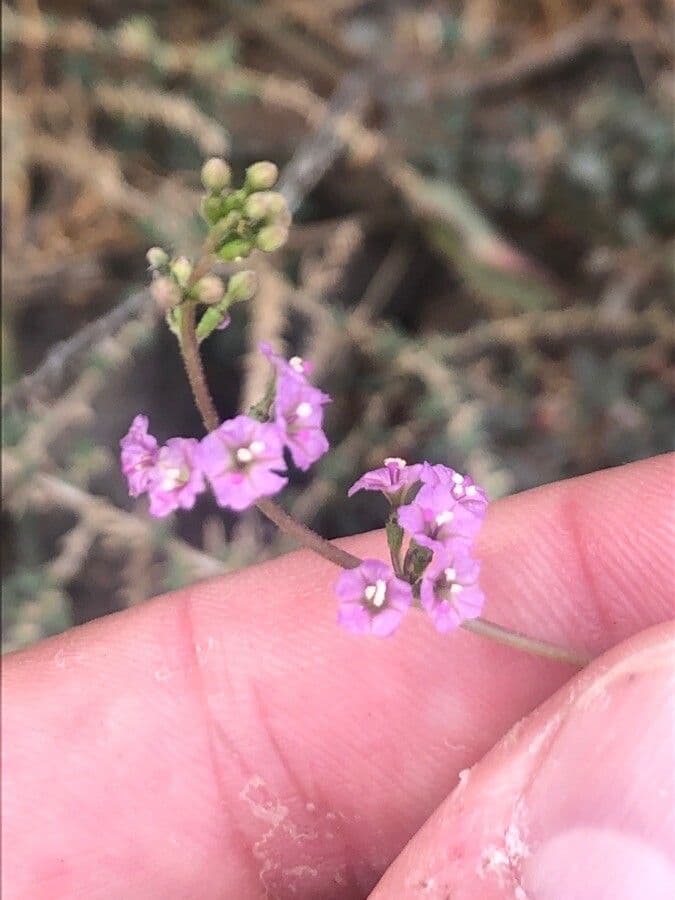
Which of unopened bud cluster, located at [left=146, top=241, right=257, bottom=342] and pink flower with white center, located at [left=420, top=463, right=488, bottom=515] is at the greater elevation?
unopened bud cluster, located at [left=146, top=241, right=257, bottom=342]

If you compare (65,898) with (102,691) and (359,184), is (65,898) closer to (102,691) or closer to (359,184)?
(102,691)

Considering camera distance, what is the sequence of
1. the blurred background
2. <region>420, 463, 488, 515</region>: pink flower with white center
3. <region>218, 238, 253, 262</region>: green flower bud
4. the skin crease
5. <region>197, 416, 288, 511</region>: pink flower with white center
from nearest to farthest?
<region>197, 416, 288, 511</region>: pink flower with white center → <region>218, 238, 253, 262</region>: green flower bud → <region>420, 463, 488, 515</region>: pink flower with white center → the skin crease → the blurred background

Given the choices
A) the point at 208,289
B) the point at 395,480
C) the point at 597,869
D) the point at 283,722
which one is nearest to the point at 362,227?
the point at 283,722

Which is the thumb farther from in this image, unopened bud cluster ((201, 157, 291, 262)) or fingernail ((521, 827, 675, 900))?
unopened bud cluster ((201, 157, 291, 262))

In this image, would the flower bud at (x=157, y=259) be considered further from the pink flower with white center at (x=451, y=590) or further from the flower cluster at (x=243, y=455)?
the pink flower with white center at (x=451, y=590)

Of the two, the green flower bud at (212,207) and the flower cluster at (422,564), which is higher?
the green flower bud at (212,207)

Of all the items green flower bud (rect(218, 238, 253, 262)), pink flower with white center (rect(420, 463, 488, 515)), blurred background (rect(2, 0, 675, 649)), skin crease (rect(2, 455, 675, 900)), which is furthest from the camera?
blurred background (rect(2, 0, 675, 649))

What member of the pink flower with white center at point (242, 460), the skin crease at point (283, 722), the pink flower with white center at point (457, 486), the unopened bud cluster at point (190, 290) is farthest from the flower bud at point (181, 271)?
the skin crease at point (283, 722)

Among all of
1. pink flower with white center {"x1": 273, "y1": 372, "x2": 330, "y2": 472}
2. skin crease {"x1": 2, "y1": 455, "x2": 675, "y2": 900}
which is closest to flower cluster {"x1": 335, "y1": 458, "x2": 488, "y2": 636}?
pink flower with white center {"x1": 273, "y1": 372, "x2": 330, "y2": 472}
